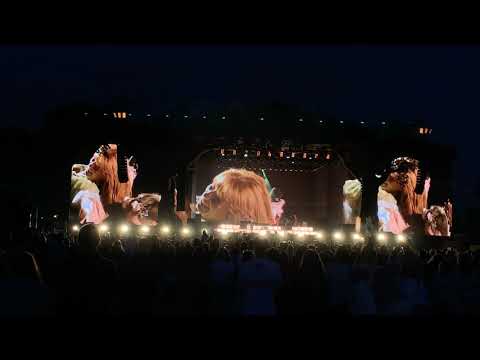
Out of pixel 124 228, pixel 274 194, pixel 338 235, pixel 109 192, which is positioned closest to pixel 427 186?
pixel 338 235

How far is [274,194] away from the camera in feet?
86.8

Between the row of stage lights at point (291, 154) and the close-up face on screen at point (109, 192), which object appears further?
the row of stage lights at point (291, 154)

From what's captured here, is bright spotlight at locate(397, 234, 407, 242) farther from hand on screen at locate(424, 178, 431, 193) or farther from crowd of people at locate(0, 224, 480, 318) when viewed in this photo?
crowd of people at locate(0, 224, 480, 318)

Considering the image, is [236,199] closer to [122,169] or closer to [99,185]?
[122,169]

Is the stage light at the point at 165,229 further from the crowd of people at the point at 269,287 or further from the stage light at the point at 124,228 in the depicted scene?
the crowd of people at the point at 269,287

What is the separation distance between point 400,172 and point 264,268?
19.5m

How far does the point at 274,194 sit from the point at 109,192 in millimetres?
7538

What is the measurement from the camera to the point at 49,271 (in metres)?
4.68

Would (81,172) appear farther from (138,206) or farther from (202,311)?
(202,311)

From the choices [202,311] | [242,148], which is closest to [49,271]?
[202,311]

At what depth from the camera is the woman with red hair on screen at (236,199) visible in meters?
25.4

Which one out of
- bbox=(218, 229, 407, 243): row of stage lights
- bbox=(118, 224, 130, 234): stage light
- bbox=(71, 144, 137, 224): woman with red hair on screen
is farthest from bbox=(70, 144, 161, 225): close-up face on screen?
bbox=(218, 229, 407, 243): row of stage lights

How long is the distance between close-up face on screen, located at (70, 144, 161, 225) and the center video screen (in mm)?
2491

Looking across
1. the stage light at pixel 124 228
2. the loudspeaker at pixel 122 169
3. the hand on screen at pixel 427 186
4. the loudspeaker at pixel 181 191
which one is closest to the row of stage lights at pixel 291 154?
the loudspeaker at pixel 181 191
